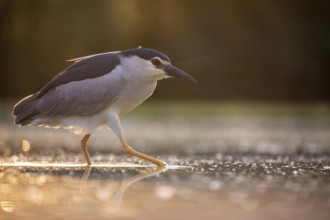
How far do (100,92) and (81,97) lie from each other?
307 millimetres

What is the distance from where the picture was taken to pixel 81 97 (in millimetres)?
10758

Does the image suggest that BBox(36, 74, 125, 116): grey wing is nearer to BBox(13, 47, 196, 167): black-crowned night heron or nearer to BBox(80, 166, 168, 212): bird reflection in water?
BBox(13, 47, 196, 167): black-crowned night heron

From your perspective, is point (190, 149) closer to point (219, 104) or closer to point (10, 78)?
point (219, 104)

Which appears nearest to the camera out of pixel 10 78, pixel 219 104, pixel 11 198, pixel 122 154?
pixel 11 198

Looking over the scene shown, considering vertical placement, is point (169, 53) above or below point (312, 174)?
above

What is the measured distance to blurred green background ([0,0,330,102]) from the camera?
38000 mm

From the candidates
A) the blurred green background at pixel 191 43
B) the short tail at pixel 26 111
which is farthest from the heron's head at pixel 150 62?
the blurred green background at pixel 191 43

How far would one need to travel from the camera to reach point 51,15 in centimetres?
3916

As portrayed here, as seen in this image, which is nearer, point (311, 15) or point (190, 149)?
point (190, 149)

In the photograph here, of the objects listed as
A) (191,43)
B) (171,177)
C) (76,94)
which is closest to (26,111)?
(76,94)

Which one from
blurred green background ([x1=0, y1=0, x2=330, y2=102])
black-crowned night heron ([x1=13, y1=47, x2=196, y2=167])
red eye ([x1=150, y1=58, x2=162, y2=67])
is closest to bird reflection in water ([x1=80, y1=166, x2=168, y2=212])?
black-crowned night heron ([x1=13, y1=47, x2=196, y2=167])

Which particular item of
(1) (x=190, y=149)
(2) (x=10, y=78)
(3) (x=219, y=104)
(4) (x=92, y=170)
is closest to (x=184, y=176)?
(4) (x=92, y=170)

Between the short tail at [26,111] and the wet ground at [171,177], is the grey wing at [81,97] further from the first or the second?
the wet ground at [171,177]

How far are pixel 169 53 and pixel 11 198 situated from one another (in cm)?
3181
